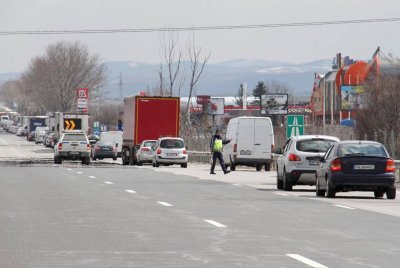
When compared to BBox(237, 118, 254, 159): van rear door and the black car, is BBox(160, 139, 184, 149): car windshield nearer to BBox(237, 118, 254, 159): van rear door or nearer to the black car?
BBox(237, 118, 254, 159): van rear door

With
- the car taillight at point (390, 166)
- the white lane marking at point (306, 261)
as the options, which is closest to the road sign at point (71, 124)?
the car taillight at point (390, 166)

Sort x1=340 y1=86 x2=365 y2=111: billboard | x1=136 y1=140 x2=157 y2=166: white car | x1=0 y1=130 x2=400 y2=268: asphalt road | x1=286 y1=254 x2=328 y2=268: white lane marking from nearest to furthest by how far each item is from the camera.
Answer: x1=286 y1=254 x2=328 y2=268: white lane marking
x1=0 y1=130 x2=400 y2=268: asphalt road
x1=136 y1=140 x2=157 y2=166: white car
x1=340 y1=86 x2=365 y2=111: billboard

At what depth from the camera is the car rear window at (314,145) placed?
35.8 m

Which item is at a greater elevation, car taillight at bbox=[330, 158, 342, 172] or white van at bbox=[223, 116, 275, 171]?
white van at bbox=[223, 116, 275, 171]

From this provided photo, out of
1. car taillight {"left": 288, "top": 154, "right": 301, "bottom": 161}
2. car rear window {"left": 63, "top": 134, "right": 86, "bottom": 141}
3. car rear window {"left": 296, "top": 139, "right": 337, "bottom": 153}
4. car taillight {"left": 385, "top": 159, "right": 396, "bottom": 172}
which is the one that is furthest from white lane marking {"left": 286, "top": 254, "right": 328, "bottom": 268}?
car rear window {"left": 63, "top": 134, "right": 86, "bottom": 141}

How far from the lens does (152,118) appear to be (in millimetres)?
64875

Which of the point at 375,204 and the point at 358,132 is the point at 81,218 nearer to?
the point at 375,204

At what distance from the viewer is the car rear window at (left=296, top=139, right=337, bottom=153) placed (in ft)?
117

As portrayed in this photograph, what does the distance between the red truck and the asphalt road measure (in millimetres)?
30221

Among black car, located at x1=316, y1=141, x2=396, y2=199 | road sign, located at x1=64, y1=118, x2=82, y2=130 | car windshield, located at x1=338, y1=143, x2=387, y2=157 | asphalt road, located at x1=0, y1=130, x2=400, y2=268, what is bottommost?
asphalt road, located at x1=0, y1=130, x2=400, y2=268

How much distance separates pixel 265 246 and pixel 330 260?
1950 mm

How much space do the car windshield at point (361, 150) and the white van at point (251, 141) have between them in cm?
2352

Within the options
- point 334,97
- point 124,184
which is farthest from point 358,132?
point 334,97

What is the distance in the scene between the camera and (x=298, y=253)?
51.4 feet
